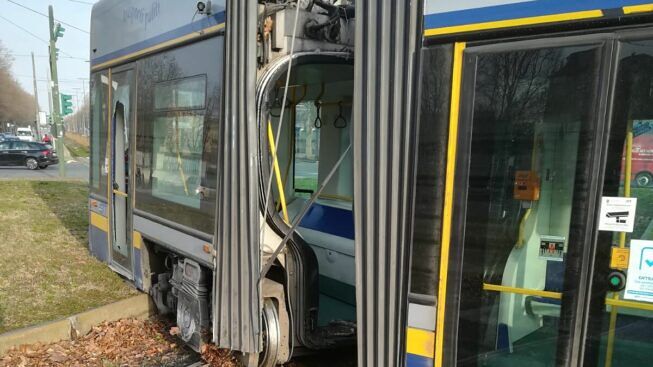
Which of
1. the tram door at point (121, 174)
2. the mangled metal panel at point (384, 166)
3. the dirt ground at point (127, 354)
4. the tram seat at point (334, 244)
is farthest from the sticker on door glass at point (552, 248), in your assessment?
the tram door at point (121, 174)

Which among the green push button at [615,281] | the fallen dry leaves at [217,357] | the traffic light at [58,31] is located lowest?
the fallen dry leaves at [217,357]

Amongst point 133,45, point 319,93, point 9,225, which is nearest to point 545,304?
point 319,93

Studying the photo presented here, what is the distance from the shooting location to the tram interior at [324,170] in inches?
199

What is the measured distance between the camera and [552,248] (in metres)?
2.08

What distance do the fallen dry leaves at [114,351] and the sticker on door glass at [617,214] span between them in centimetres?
310

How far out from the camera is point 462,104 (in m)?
2.16

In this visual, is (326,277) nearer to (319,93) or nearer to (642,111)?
(319,93)

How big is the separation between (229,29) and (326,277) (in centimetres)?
293

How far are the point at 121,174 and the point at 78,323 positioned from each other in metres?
1.55

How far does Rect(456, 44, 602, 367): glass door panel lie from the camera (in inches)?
78.2

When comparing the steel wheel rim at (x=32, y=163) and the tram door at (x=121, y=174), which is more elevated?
the tram door at (x=121, y=174)

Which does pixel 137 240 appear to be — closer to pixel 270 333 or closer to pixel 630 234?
pixel 270 333

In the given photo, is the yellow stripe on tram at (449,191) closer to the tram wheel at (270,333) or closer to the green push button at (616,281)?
the green push button at (616,281)

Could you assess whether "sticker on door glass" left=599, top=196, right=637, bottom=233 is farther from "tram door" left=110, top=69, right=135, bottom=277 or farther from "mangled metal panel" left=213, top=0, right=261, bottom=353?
"tram door" left=110, top=69, right=135, bottom=277
